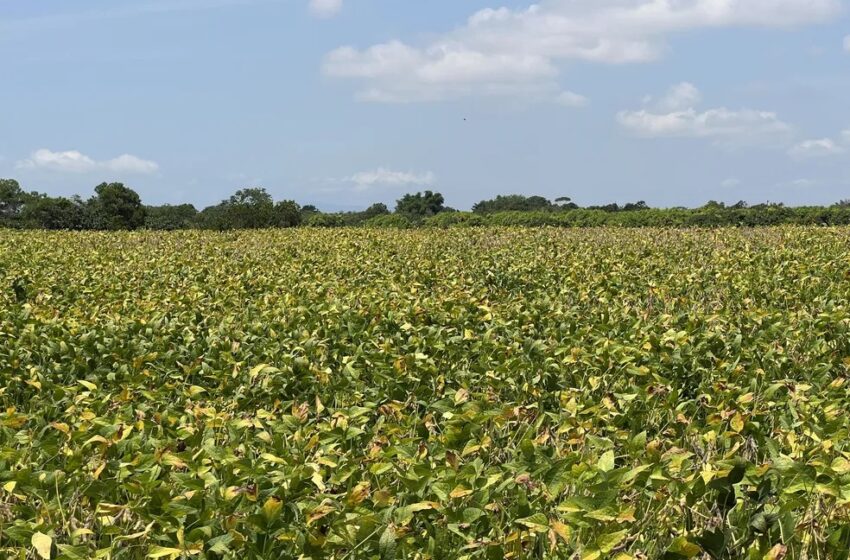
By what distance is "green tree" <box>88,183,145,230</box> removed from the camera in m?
62.8

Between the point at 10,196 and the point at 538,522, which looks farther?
the point at 10,196

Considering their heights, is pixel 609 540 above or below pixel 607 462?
below

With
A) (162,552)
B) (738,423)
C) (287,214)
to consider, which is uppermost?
(287,214)

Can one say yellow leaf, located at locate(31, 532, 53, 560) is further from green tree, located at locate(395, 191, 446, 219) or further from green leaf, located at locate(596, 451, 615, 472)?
green tree, located at locate(395, 191, 446, 219)

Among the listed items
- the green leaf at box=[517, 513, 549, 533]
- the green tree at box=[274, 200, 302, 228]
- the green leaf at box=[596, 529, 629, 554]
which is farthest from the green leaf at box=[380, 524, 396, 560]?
the green tree at box=[274, 200, 302, 228]

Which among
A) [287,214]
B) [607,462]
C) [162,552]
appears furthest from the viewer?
[287,214]

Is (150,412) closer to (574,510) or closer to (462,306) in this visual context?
(574,510)

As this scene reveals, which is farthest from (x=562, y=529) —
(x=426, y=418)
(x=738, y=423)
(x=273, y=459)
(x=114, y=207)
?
(x=114, y=207)

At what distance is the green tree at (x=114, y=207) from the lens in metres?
62.8

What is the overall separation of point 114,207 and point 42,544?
66.1 meters

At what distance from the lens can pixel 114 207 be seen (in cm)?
6412

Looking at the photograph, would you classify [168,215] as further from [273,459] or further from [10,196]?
[273,459]

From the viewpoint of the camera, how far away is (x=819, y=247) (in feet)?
49.9

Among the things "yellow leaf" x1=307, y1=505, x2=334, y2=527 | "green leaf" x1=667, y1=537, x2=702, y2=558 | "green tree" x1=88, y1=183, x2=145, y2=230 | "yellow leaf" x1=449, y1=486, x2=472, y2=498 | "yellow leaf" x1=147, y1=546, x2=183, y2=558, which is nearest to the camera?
"green leaf" x1=667, y1=537, x2=702, y2=558
